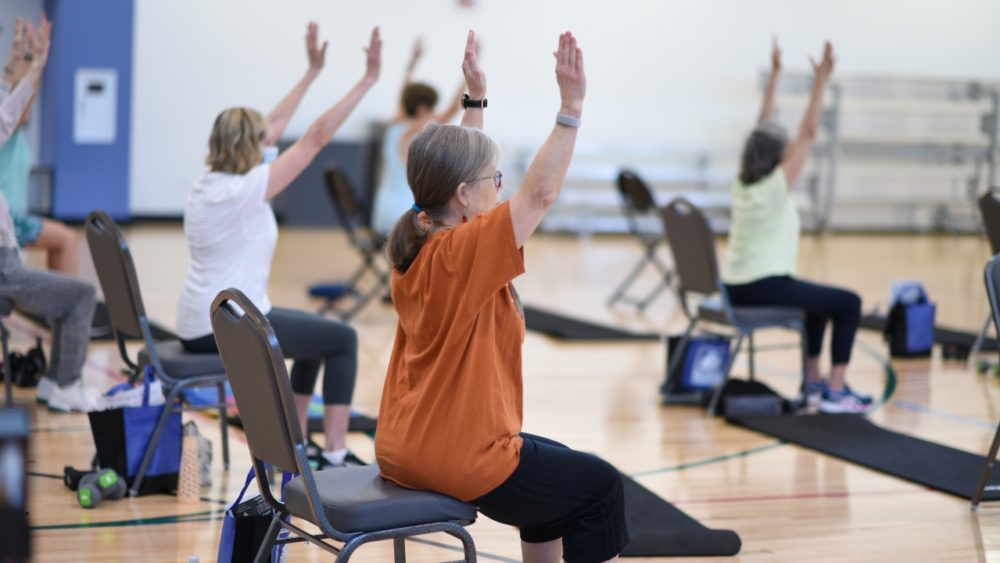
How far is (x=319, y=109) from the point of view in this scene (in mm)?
13062

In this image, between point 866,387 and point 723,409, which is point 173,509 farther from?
point 866,387

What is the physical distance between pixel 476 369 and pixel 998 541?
80.7 inches

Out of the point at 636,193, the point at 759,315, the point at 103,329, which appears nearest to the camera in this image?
the point at 759,315

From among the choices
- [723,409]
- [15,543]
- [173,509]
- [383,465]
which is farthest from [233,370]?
[723,409]

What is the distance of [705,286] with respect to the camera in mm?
5355

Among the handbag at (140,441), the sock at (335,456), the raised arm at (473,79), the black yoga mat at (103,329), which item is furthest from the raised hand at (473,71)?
the black yoga mat at (103,329)

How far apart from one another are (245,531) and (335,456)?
5.08 ft

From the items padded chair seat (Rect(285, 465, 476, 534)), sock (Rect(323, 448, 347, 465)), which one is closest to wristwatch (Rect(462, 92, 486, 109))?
padded chair seat (Rect(285, 465, 476, 534))

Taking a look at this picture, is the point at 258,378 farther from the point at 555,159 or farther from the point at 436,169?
the point at 555,159

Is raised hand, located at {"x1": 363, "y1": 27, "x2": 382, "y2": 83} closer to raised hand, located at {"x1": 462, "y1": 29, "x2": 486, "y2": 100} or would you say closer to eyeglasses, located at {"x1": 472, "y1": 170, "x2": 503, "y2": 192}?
raised hand, located at {"x1": 462, "y1": 29, "x2": 486, "y2": 100}

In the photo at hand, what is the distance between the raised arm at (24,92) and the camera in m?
4.39

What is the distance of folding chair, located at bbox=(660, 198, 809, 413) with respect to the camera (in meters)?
5.23

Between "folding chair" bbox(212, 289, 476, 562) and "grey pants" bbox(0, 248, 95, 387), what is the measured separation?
2.45 meters

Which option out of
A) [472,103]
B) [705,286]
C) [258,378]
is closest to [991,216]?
[705,286]
